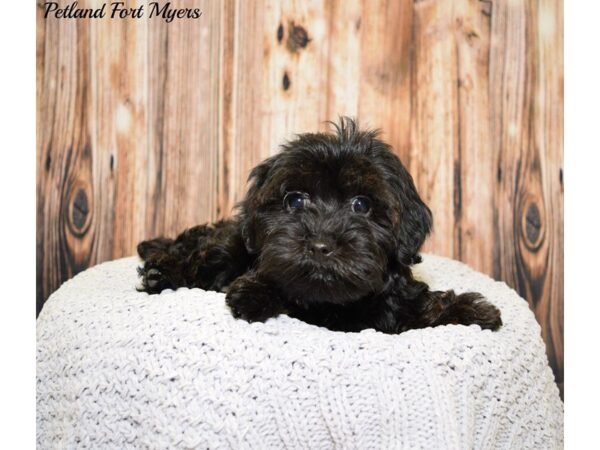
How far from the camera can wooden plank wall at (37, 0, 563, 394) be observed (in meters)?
3.81

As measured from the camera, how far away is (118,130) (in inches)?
154

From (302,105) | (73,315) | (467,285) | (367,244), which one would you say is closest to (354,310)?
(367,244)

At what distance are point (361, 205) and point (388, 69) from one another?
1672 millimetres

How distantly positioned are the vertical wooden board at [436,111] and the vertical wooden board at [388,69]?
5 centimetres

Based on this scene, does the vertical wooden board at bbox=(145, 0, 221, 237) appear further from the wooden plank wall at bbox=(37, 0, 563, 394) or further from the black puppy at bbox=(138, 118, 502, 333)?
the black puppy at bbox=(138, 118, 502, 333)

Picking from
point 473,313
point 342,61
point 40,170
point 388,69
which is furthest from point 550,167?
point 40,170

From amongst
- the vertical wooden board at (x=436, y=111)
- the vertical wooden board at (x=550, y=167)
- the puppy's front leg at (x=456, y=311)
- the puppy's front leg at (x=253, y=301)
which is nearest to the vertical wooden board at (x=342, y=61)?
the vertical wooden board at (x=436, y=111)

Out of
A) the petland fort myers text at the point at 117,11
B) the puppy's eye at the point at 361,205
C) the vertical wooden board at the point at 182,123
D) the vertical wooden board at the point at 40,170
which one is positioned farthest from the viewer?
the vertical wooden board at the point at 182,123

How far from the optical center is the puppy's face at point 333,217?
2389 millimetres

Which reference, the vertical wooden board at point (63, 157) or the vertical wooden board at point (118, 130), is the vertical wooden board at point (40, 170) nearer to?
the vertical wooden board at point (63, 157)

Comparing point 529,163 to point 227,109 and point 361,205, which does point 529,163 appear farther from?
point 227,109

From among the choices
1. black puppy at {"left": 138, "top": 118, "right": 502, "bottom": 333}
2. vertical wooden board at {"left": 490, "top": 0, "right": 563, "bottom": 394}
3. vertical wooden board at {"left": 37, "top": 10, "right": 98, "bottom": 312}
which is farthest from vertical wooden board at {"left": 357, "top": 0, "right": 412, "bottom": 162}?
vertical wooden board at {"left": 37, "top": 10, "right": 98, "bottom": 312}

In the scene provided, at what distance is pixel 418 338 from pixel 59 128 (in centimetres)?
260

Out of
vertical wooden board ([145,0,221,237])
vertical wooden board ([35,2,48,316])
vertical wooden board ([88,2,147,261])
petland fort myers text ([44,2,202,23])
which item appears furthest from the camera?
vertical wooden board ([145,0,221,237])
